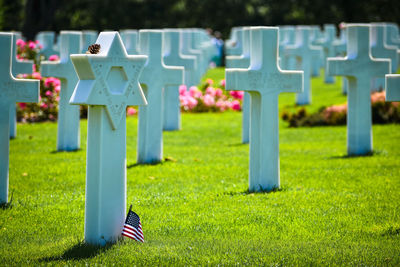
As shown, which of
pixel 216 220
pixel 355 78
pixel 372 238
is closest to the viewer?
pixel 372 238

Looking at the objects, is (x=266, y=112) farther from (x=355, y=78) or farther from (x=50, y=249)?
(x=50, y=249)

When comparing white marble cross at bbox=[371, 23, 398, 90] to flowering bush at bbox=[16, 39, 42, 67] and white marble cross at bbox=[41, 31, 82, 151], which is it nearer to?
white marble cross at bbox=[41, 31, 82, 151]

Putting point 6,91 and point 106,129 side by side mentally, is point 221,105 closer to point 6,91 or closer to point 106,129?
point 6,91

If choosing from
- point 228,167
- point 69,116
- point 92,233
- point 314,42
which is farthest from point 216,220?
point 314,42

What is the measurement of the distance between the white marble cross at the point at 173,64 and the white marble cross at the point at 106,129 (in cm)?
658

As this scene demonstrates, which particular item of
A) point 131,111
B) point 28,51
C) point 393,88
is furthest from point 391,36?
point 393,88

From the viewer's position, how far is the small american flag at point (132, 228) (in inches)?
212

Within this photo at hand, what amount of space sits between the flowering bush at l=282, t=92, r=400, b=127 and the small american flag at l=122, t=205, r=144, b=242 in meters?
8.96

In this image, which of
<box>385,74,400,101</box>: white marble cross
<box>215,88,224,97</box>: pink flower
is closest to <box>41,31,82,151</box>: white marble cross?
<box>385,74,400,101</box>: white marble cross

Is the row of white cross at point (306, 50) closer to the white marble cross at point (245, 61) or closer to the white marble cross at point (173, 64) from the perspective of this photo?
the white marble cross at point (245, 61)

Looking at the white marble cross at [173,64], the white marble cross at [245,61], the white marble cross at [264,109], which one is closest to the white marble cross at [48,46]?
the white marble cross at [173,64]

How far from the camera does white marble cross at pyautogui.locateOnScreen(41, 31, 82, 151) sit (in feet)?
35.0

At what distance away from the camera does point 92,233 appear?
5.37 m

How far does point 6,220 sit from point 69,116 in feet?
15.4
